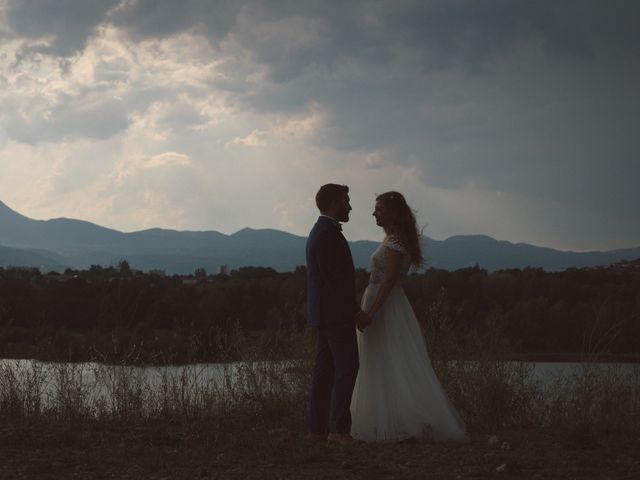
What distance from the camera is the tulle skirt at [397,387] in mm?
5961

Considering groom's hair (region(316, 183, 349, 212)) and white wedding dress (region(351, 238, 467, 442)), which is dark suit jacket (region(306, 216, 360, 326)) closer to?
groom's hair (region(316, 183, 349, 212))

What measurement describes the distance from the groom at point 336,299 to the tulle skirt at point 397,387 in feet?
1.04

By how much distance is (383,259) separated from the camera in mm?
6090

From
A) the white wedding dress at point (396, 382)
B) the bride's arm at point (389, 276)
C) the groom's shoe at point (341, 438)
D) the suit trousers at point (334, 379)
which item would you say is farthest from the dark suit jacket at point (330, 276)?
the groom's shoe at point (341, 438)

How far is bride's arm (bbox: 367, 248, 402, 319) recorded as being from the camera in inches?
237

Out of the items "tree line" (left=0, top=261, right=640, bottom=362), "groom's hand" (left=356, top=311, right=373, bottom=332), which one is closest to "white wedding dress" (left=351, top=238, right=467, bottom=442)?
"groom's hand" (left=356, top=311, right=373, bottom=332)

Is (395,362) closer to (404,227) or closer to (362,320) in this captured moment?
(362,320)

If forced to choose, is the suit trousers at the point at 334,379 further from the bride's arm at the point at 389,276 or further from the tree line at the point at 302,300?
the tree line at the point at 302,300

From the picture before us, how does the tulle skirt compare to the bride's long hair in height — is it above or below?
below

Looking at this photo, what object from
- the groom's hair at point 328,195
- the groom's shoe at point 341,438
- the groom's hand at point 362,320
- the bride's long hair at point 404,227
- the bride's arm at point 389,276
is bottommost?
the groom's shoe at point 341,438

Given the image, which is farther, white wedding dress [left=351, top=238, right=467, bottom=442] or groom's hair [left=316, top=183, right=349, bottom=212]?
white wedding dress [left=351, top=238, right=467, bottom=442]

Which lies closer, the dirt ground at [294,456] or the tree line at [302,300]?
the dirt ground at [294,456]

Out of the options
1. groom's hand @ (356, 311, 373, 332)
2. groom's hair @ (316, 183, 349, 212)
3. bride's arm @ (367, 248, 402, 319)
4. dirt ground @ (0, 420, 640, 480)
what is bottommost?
dirt ground @ (0, 420, 640, 480)

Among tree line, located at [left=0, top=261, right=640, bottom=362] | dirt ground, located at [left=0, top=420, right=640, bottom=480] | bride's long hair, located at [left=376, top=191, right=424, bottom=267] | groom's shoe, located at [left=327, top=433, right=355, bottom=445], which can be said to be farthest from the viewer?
tree line, located at [left=0, top=261, right=640, bottom=362]
